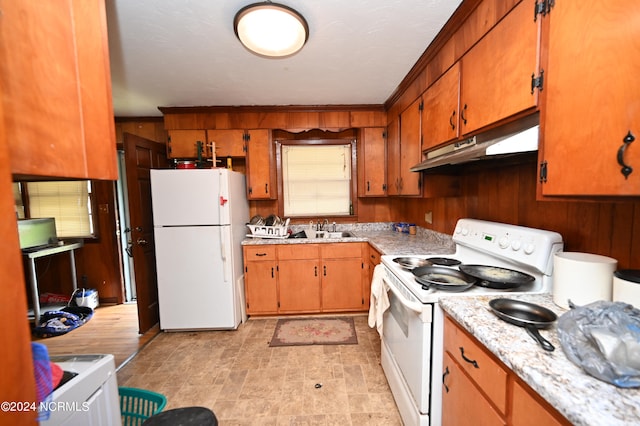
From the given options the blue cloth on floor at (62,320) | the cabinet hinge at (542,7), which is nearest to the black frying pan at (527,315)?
the cabinet hinge at (542,7)

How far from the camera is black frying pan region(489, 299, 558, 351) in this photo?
801mm

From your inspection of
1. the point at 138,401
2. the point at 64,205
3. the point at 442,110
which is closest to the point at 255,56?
the point at 442,110

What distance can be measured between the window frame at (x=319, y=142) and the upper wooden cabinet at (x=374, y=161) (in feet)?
0.68

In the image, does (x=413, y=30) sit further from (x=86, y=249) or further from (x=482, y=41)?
(x=86, y=249)

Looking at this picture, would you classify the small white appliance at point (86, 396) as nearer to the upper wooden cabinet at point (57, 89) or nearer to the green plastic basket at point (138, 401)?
the green plastic basket at point (138, 401)

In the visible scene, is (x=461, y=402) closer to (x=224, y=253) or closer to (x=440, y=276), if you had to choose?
(x=440, y=276)

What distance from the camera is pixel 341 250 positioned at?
9.27 ft

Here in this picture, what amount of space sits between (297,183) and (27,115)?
2.83 metres

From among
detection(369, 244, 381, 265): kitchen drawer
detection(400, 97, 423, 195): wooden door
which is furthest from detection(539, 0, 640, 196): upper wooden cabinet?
detection(369, 244, 381, 265): kitchen drawer

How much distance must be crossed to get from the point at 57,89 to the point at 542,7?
159 cm

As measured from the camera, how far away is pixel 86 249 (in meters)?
3.35

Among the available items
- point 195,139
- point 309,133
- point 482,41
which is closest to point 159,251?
point 195,139

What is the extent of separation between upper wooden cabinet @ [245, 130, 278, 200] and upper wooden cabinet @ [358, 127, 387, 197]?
1166mm

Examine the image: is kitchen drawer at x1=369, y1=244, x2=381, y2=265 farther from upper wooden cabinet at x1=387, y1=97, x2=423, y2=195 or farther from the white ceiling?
the white ceiling
